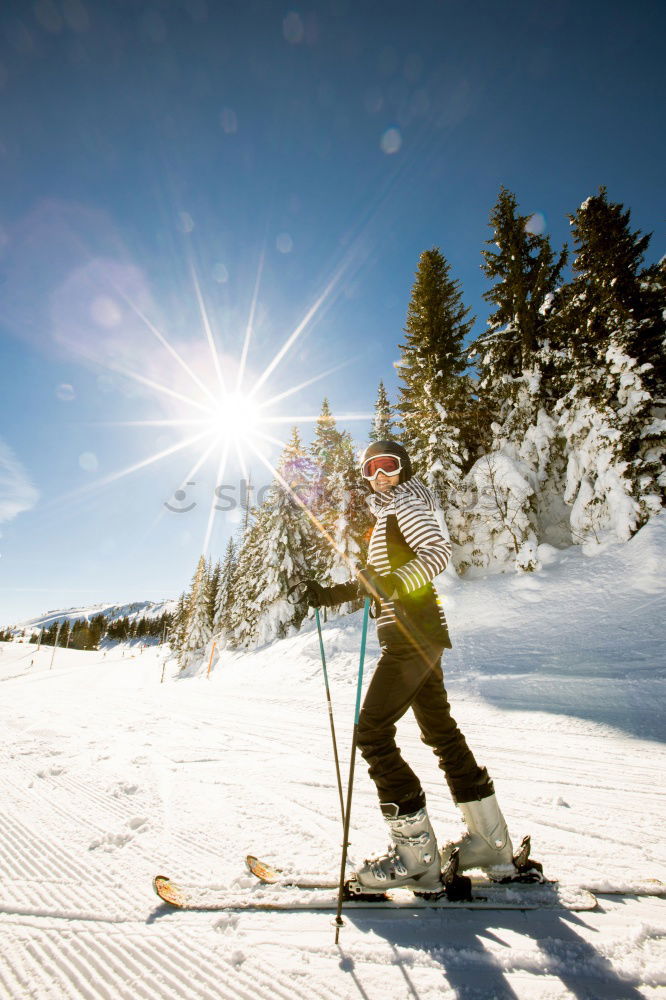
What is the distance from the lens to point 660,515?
1161 centimetres

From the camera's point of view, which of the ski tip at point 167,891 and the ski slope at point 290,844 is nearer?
the ski slope at point 290,844

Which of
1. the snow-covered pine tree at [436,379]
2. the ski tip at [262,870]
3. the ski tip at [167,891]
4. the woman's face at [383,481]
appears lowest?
the ski tip at [262,870]

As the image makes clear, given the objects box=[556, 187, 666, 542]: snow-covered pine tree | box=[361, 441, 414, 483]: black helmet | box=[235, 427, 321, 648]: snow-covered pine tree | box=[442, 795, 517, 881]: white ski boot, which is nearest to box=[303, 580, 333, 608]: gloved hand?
box=[361, 441, 414, 483]: black helmet

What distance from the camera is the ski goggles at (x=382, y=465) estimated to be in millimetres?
2695

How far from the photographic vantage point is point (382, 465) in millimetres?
2705

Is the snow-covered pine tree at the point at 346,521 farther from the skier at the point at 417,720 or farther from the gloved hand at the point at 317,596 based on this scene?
the skier at the point at 417,720

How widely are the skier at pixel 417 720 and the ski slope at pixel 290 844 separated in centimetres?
23

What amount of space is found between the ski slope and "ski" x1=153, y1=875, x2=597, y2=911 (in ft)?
0.19

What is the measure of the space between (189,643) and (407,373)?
35147 millimetres

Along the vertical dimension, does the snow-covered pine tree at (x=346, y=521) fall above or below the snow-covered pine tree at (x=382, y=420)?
below

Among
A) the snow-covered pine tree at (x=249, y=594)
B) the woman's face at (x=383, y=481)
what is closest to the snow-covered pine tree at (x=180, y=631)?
the snow-covered pine tree at (x=249, y=594)

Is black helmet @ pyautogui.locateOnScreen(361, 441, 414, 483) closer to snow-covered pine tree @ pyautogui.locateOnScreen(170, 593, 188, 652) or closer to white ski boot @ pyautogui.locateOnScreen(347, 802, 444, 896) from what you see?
white ski boot @ pyautogui.locateOnScreen(347, 802, 444, 896)

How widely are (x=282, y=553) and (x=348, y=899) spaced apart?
23739mm

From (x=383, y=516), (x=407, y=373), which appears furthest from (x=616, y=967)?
(x=407, y=373)
